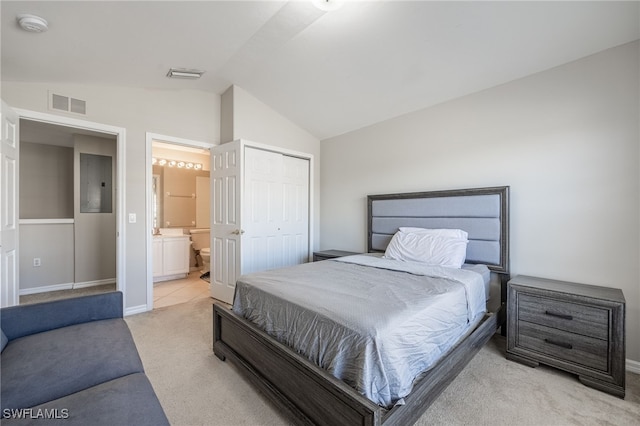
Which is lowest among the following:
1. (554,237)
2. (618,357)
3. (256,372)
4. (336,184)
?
(256,372)

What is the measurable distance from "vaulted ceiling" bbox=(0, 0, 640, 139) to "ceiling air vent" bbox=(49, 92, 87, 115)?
0.16 meters

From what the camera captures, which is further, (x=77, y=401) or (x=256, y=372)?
(x=256, y=372)

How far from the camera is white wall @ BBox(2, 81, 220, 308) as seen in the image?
3.08m

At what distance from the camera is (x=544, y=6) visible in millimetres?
1979

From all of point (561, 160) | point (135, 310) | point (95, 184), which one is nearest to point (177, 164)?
point (95, 184)

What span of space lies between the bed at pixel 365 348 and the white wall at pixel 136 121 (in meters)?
1.67

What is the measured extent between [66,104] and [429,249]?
4121 millimetres

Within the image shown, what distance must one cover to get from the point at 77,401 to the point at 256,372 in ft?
3.32

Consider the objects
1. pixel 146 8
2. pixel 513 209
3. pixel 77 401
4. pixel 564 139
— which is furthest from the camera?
pixel 513 209

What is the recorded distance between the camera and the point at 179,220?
5660mm

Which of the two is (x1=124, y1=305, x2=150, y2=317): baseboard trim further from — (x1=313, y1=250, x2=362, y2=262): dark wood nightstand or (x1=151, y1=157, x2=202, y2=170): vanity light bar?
(x1=151, y1=157, x2=202, y2=170): vanity light bar

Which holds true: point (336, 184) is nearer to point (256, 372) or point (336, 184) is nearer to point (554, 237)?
point (554, 237)

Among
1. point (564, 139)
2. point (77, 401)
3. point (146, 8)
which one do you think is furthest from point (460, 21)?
point (77, 401)

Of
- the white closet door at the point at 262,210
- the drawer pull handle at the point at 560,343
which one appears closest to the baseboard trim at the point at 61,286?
the white closet door at the point at 262,210
